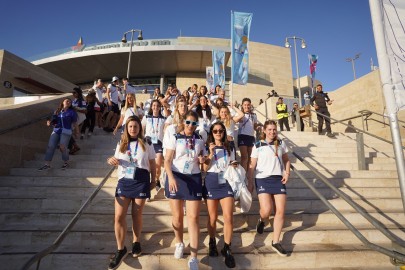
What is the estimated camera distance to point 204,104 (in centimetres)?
579

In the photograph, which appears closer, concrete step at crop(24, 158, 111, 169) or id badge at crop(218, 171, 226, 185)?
id badge at crop(218, 171, 226, 185)

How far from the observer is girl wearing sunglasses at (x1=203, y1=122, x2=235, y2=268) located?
3.45 metres

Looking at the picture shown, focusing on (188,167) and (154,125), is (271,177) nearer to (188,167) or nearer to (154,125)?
(188,167)

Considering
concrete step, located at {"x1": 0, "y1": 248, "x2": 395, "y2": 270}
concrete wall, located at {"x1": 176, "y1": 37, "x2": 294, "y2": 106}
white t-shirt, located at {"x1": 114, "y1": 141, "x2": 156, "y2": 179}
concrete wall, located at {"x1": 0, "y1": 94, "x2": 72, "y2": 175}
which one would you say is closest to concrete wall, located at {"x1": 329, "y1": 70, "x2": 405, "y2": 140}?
concrete step, located at {"x1": 0, "y1": 248, "x2": 395, "y2": 270}

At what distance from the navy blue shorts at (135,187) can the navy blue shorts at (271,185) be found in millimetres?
1740

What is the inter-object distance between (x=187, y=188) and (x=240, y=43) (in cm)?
982

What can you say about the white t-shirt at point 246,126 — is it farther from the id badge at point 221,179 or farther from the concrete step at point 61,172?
the concrete step at point 61,172

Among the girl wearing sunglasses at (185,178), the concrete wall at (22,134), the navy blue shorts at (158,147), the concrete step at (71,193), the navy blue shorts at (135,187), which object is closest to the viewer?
the girl wearing sunglasses at (185,178)

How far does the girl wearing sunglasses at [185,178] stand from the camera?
3318mm

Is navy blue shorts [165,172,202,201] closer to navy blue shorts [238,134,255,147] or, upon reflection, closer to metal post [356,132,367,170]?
navy blue shorts [238,134,255,147]

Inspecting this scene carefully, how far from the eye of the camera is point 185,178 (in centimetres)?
349

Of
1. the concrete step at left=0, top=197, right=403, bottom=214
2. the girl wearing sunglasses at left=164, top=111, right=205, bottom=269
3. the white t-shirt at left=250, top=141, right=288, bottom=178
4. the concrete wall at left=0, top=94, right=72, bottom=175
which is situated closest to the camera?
the girl wearing sunglasses at left=164, top=111, right=205, bottom=269

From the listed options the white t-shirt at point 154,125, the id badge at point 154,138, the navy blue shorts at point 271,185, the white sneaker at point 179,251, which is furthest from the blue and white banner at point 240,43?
the white sneaker at point 179,251

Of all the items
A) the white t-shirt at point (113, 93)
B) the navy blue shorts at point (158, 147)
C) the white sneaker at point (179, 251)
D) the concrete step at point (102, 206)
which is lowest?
the white sneaker at point (179, 251)
